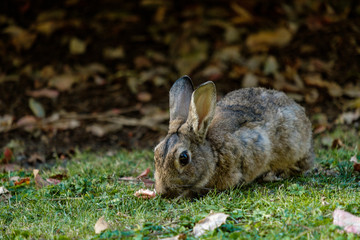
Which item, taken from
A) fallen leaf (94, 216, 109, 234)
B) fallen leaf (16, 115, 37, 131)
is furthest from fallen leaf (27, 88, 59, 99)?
fallen leaf (94, 216, 109, 234)

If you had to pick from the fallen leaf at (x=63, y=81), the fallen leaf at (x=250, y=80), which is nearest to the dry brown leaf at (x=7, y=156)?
the fallen leaf at (x=63, y=81)

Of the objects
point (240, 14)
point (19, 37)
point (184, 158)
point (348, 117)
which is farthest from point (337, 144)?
point (19, 37)

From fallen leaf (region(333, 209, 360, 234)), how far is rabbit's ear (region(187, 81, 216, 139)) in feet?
5.68

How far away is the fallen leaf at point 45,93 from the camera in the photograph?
9.38 meters

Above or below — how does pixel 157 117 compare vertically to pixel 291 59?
below

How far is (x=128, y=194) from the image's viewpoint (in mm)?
Result: 4621

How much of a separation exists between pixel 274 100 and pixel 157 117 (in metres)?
3.64

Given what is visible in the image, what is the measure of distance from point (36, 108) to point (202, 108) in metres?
5.28

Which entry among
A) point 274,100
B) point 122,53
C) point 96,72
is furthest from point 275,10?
point 274,100

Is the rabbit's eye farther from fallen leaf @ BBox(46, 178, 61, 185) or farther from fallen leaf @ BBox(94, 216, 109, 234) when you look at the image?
fallen leaf @ BBox(46, 178, 61, 185)

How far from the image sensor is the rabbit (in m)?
4.44

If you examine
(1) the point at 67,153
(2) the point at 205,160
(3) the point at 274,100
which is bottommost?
(1) the point at 67,153

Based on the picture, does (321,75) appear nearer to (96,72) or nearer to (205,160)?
(96,72)

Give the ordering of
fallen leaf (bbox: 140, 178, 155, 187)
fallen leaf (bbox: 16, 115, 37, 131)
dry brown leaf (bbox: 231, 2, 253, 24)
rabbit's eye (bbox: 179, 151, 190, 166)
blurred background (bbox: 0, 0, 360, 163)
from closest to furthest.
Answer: rabbit's eye (bbox: 179, 151, 190, 166) → fallen leaf (bbox: 140, 178, 155, 187) → fallen leaf (bbox: 16, 115, 37, 131) → blurred background (bbox: 0, 0, 360, 163) → dry brown leaf (bbox: 231, 2, 253, 24)
